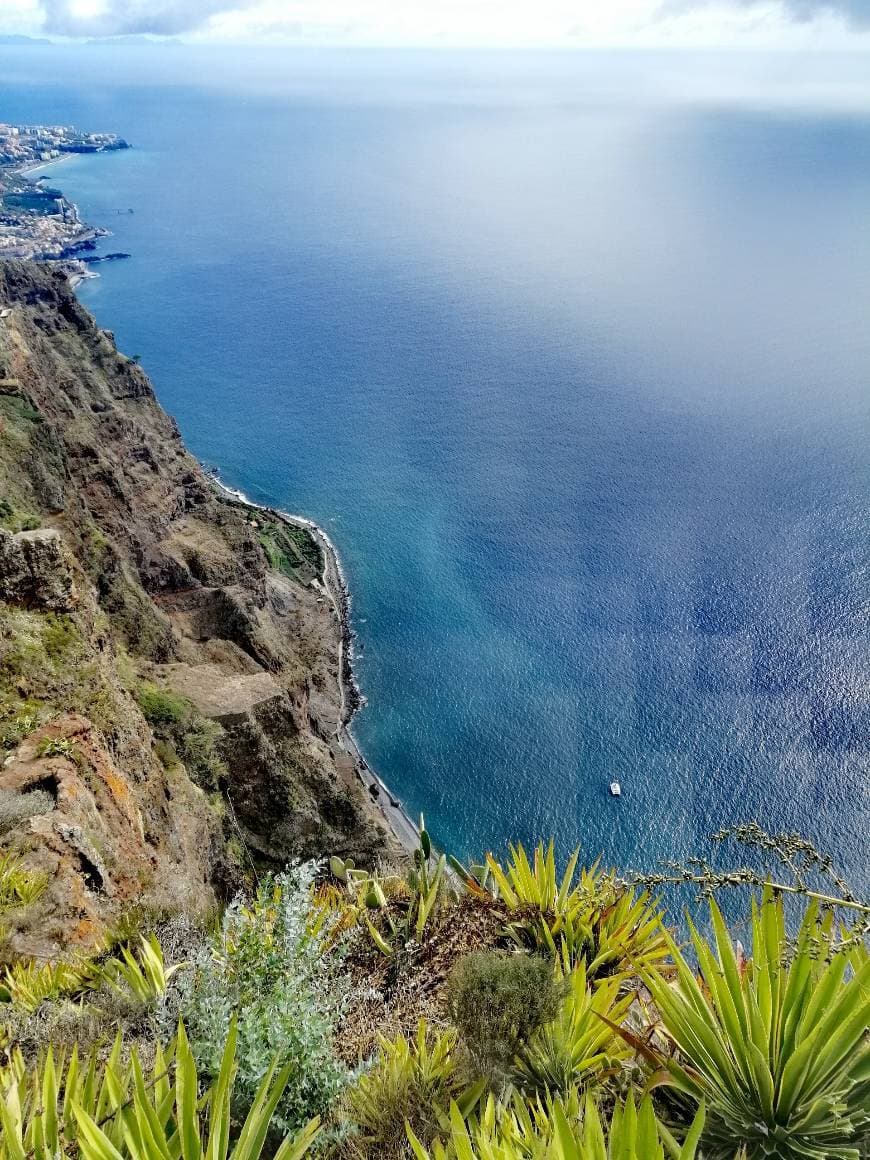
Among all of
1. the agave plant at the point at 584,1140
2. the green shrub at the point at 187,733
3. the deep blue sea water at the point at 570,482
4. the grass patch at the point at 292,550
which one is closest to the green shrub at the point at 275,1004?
the agave plant at the point at 584,1140

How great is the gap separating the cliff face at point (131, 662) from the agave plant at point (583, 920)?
6.62 m

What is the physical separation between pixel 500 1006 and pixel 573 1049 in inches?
38.2

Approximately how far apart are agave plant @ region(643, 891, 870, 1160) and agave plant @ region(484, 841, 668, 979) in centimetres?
321

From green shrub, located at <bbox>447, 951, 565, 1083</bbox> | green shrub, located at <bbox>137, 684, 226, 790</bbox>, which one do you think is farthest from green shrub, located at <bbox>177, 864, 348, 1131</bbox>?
green shrub, located at <bbox>137, 684, 226, 790</bbox>

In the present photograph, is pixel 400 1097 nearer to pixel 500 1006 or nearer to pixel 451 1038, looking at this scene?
pixel 451 1038

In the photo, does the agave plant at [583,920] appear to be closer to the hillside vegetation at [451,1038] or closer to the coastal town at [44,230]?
the hillside vegetation at [451,1038]

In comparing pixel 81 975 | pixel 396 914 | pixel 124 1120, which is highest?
pixel 124 1120

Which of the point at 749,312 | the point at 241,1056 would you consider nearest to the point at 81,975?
the point at 241,1056

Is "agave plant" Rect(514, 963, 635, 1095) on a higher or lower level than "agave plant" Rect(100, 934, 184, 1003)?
higher

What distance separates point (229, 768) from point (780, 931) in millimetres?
25322

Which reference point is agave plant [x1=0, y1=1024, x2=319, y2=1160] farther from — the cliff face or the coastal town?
the coastal town

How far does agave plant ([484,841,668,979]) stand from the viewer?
39.3 feet

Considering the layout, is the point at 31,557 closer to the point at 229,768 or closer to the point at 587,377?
the point at 229,768

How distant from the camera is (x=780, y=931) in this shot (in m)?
8.32
